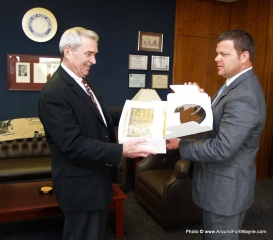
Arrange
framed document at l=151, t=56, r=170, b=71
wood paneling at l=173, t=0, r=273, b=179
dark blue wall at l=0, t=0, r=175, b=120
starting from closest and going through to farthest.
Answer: dark blue wall at l=0, t=0, r=175, b=120, wood paneling at l=173, t=0, r=273, b=179, framed document at l=151, t=56, r=170, b=71

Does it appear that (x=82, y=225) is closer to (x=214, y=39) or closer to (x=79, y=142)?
(x=79, y=142)

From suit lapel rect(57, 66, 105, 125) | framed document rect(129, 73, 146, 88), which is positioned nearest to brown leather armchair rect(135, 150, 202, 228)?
suit lapel rect(57, 66, 105, 125)

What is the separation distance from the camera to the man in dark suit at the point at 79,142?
60.8 inches

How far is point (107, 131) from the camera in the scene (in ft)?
5.72

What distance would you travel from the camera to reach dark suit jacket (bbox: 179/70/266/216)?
148 centimetres

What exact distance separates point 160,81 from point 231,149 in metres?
3.23

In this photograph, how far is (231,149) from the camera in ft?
4.89

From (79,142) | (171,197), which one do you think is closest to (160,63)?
(171,197)

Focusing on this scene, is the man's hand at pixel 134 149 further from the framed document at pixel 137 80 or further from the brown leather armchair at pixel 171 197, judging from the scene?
the framed document at pixel 137 80

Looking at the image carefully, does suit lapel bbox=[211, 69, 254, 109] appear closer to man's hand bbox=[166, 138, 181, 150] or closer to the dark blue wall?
man's hand bbox=[166, 138, 181, 150]

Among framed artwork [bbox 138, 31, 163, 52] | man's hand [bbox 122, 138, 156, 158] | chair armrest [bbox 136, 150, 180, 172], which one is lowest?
chair armrest [bbox 136, 150, 180, 172]

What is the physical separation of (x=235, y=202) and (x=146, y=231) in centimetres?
143

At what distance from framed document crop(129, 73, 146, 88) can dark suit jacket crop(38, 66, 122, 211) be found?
280 centimetres

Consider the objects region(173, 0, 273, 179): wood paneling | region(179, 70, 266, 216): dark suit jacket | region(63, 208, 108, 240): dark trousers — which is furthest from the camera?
region(173, 0, 273, 179): wood paneling
